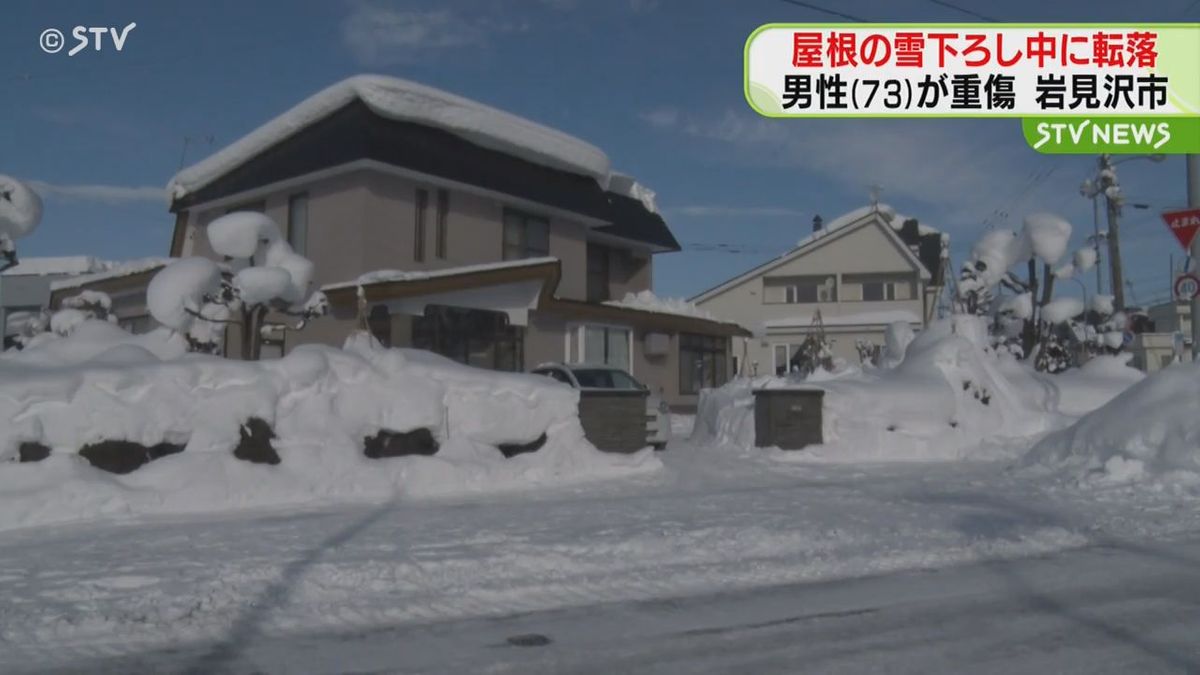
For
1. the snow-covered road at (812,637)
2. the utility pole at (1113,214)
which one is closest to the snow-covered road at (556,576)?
the snow-covered road at (812,637)

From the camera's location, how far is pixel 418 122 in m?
19.1

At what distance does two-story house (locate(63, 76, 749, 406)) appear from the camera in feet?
57.0

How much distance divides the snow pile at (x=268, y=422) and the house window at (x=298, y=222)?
6.09 meters

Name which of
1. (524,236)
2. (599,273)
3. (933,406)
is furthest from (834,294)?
(933,406)

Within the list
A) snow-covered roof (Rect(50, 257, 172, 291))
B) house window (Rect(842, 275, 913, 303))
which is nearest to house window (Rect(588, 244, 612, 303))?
snow-covered roof (Rect(50, 257, 172, 291))

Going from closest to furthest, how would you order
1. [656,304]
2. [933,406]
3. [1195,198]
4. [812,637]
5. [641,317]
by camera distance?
[812,637] → [1195,198] → [933,406] → [641,317] → [656,304]

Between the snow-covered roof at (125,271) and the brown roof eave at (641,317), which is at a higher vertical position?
the snow-covered roof at (125,271)

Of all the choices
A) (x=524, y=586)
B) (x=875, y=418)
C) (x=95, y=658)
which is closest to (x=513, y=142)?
(x=875, y=418)

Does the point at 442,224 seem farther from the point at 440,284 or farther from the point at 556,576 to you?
the point at 556,576

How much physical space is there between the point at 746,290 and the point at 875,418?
22.8m

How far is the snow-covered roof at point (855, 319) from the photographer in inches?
1417

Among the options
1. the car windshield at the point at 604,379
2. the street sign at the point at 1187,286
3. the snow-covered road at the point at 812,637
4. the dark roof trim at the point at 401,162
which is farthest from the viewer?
the dark roof trim at the point at 401,162

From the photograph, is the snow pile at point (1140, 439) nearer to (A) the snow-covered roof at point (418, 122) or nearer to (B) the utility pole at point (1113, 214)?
(A) the snow-covered roof at point (418, 122)

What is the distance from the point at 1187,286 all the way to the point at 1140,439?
7.02 ft
